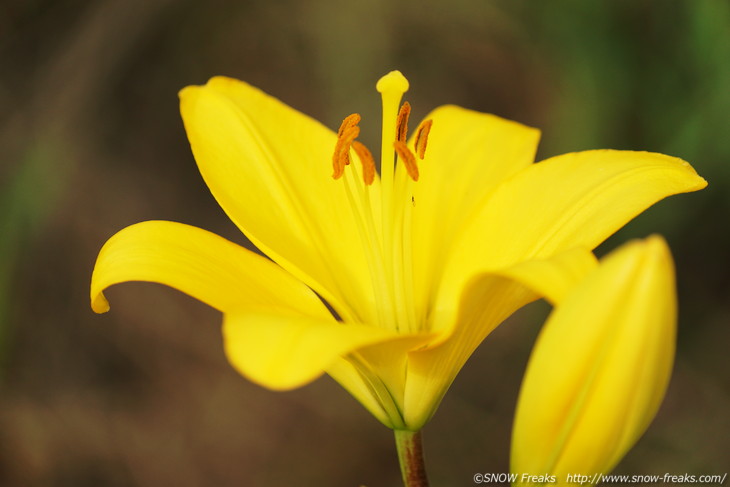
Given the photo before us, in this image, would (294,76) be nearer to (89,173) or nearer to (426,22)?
(426,22)

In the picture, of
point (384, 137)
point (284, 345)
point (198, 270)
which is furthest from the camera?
point (384, 137)

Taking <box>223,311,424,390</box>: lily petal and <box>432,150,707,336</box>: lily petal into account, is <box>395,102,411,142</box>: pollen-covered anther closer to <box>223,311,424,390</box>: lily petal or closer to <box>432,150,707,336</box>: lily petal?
<box>432,150,707,336</box>: lily petal

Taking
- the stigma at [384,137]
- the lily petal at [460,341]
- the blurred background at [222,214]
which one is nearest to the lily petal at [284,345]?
the lily petal at [460,341]

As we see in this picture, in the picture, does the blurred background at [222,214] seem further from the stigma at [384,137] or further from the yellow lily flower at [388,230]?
the stigma at [384,137]

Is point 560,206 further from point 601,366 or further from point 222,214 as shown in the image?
point 222,214

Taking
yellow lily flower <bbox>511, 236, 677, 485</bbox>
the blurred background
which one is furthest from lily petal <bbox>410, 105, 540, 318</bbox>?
the blurred background

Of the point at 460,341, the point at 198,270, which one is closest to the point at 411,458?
the point at 460,341

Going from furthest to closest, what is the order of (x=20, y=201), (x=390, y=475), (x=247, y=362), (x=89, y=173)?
(x=89, y=173)
(x=390, y=475)
(x=20, y=201)
(x=247, y=362)

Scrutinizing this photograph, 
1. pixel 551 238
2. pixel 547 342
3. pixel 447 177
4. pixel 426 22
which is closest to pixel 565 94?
pixel 426 22
